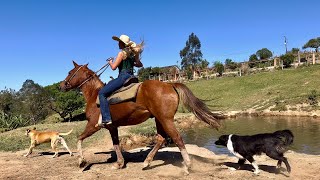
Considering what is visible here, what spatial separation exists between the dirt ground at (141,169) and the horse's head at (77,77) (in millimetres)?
2375

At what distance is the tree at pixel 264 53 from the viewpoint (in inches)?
3567

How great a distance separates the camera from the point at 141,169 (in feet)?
29.1

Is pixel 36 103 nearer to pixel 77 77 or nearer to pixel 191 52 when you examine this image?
pixel 77 77

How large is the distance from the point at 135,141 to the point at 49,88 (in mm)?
24423

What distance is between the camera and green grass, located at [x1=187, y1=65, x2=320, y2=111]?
3781 centimetres

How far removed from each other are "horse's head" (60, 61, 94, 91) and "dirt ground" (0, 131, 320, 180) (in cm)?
238

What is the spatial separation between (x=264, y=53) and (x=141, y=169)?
89.0 m

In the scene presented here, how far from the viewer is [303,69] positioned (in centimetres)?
4978

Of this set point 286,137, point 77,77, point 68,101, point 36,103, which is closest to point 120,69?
point 77,77

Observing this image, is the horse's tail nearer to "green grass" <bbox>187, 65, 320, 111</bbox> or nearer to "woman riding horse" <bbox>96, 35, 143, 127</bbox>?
"woman riding horse" <bbox>96, 35, 143, 127</bbox>

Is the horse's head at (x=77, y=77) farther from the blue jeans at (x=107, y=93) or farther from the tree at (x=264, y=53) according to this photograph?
the tree at (x=264, y=53)

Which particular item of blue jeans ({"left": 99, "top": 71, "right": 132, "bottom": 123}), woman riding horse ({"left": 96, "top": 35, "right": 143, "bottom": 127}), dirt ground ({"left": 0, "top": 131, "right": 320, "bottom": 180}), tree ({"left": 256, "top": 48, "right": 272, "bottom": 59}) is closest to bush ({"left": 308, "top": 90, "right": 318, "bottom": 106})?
dirt ground ({"left": 0, "top": 131, "right": 320, "bottom": 180})

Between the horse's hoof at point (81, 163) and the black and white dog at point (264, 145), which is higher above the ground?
the black and white dog at point (264, 145)

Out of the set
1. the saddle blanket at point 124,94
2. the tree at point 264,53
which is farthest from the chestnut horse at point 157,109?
the tree at point 264,53
